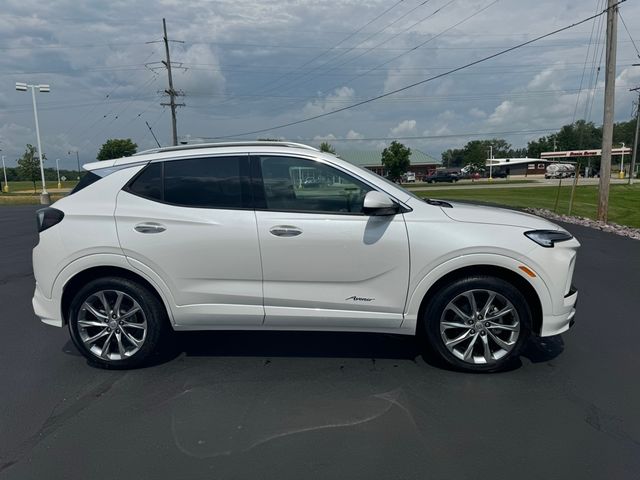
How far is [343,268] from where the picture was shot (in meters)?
3.77

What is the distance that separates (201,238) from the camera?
12.5 feet

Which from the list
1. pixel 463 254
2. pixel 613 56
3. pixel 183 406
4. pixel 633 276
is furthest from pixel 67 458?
pixel 613 56

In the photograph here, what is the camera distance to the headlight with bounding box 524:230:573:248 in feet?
12.3

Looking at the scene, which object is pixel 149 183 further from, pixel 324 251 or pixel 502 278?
pixel 502 278

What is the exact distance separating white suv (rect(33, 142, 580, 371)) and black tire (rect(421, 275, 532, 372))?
0.04ft

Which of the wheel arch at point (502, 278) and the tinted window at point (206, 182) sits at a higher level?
the tinted window at point (206, 182)

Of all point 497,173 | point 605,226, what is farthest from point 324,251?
point 497,173

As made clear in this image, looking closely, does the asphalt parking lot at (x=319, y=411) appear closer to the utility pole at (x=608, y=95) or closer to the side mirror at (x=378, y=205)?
the side mirror at (x=378, y=205)

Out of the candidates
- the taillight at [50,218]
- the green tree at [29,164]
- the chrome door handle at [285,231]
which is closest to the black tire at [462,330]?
the chrome door handle at [285,231]

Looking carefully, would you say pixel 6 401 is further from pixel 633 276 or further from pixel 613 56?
pixel 613 56

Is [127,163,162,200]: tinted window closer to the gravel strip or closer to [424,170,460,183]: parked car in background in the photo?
the gravel strip

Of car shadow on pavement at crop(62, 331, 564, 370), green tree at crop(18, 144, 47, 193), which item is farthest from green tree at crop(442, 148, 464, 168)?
car shadow on pavement at crop(62, 331, 564, 370)

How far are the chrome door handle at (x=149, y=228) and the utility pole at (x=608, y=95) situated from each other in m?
15.2

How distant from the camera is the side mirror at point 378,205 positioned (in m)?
3.61
